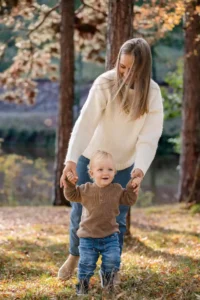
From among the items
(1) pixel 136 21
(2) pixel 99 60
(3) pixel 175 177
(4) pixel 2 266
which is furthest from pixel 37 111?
(4) pixel 2 266

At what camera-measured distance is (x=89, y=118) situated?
4949 mm

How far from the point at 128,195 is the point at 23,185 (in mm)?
21387

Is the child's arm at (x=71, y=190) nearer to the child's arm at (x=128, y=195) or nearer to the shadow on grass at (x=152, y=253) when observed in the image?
the child's arm at (x=128, y=195)

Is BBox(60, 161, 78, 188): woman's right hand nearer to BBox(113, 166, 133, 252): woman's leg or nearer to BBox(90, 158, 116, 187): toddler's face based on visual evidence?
BBox(90, 158, 116, 187): toddler's face

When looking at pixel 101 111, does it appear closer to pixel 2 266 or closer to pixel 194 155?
pixel 2 266

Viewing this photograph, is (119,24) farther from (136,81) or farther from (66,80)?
(66,80)

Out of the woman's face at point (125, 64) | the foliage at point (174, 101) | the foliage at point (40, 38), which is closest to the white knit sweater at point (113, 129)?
the woman's face at point (125, 64)

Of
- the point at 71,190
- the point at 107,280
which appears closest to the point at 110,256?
the point at 107,280

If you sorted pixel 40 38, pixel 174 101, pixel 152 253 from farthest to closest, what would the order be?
pixel 174 101 < pixel 40 38 < pixel 152 253

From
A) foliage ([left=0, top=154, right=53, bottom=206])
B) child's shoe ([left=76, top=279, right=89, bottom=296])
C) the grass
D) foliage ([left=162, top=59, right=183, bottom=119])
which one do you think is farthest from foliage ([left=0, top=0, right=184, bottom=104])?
child's shoe ([left=76, top=279, right=89, bottom=296])

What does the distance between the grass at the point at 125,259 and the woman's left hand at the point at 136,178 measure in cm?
85

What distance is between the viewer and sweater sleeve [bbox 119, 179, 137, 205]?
4.78 metres

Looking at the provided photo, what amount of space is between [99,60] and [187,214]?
244 inches

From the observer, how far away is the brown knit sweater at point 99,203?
4723 millimetres
